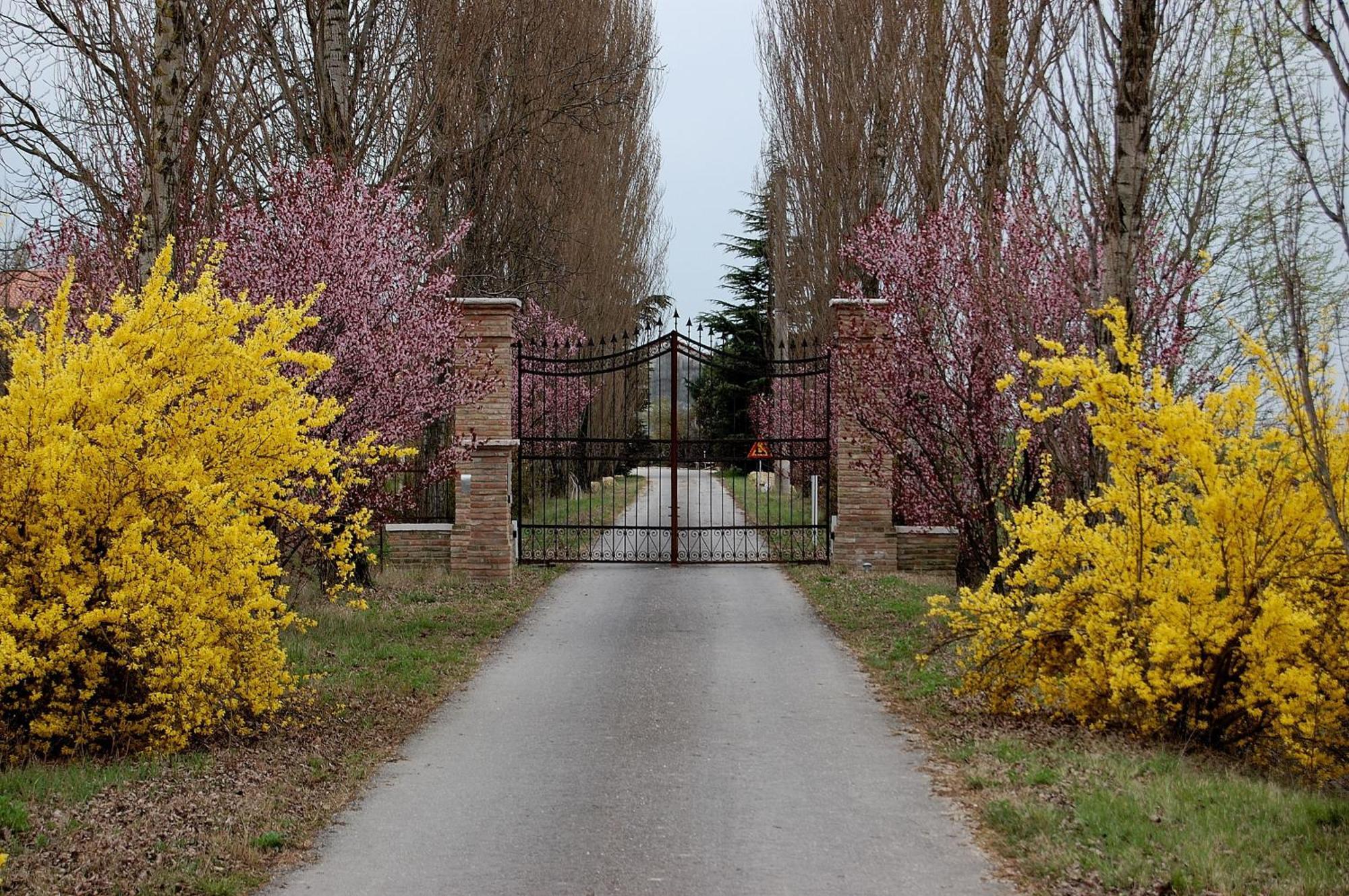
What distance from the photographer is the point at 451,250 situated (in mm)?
17125

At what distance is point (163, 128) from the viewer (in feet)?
29.1

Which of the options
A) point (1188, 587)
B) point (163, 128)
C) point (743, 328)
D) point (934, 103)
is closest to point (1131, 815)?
point (1188, 587)

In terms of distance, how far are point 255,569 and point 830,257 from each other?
60.6ft

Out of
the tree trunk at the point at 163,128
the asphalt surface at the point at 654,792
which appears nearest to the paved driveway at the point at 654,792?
the asphalt surface at the point at 654,792

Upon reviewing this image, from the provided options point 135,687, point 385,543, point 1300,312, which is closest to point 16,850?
point 135,687

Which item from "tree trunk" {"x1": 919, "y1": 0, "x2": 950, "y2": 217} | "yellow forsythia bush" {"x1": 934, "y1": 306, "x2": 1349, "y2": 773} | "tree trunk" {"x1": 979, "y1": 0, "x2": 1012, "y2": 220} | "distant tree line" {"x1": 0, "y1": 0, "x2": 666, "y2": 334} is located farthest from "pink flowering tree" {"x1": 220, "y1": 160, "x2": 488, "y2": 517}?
"yellow forsythia bush" {"x1": 934, "y1": 306, "x2": 1349, "y2": 773}

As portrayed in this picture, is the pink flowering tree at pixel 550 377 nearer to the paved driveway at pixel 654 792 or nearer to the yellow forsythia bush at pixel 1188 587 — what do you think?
the paved driveway at pixel 654 792

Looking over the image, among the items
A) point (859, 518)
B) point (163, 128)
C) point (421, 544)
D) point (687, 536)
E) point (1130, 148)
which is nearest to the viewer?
point (1130, 148)

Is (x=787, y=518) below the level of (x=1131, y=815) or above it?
above

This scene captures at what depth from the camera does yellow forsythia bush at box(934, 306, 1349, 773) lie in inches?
261

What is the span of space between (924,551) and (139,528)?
12.2 meters

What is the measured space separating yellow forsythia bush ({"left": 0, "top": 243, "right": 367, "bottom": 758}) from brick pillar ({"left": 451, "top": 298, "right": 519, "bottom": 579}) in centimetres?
851

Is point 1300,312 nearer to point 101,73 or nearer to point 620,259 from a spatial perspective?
point 101,73

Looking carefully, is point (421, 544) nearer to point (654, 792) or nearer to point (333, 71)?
point (333, 71)
